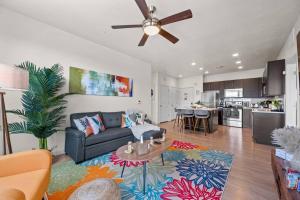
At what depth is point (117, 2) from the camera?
6.67ft

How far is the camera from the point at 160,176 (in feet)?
6.50

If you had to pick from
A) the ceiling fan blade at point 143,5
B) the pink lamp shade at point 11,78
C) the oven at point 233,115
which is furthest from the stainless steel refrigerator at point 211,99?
the pink lamp shade at point 11,78

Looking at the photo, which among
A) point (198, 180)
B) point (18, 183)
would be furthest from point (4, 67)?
point (198, 180)

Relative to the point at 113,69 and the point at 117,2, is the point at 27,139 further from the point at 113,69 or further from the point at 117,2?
the point at 117,2

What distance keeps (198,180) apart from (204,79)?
6.52m

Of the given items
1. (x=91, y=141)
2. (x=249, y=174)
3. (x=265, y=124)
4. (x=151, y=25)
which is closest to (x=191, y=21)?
(x=151, y=25)

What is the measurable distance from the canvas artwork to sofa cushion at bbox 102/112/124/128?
2.13 feet

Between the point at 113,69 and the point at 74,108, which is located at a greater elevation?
the point at 113,69

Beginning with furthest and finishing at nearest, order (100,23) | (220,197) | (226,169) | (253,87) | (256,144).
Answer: (253,87) → (256,144) → (100,23) → (226,169) → (220,197)

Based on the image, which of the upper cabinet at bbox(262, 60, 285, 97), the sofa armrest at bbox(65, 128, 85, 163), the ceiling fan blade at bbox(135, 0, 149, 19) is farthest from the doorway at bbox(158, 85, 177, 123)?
the ceiling fan blade at bbox(135, 0, 149, 19)

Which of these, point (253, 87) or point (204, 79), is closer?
point (253, 87)

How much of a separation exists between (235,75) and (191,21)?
5.37 m

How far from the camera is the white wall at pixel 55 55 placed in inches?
89.9

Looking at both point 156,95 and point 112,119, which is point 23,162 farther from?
point 156,95
